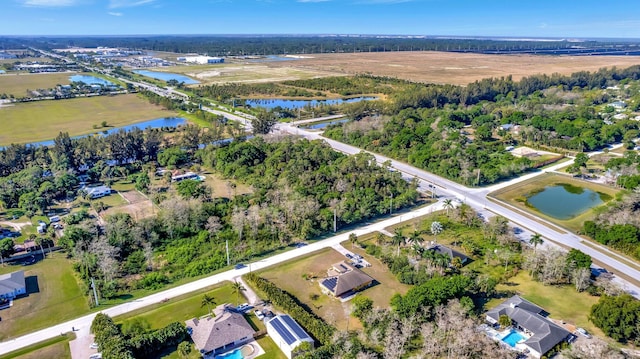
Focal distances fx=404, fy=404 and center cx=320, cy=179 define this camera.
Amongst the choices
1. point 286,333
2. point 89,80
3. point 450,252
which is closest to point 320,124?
point 450,252

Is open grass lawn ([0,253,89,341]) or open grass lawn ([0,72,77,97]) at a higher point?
open grass lawn ([0,72,77,97])

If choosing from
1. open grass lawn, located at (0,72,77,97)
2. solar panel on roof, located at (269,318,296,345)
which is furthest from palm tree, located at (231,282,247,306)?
open grass lawn, located at (0,72,77,97)

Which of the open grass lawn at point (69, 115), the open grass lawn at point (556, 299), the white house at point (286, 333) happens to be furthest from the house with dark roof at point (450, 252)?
the open grass lawn at point (69, 115)

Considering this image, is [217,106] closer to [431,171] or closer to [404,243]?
[431,171]

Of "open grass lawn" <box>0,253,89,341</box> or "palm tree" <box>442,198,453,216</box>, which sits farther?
"palm tree" <box>442,198,453,216</box>

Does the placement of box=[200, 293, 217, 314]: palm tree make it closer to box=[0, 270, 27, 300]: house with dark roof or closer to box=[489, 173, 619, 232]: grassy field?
box=[0, 270, 27, 300]: house with dark roof

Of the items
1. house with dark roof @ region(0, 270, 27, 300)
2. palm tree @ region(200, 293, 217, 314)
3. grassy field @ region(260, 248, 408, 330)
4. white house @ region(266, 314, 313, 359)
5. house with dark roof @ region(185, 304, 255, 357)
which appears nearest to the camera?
white house @ region(266, 314, 313, 359)

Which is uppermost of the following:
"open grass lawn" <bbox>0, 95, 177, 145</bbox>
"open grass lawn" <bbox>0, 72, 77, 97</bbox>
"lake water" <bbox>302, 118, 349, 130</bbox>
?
"open grass lawn" <bbox>0, 72, 77, 97</bbox>
